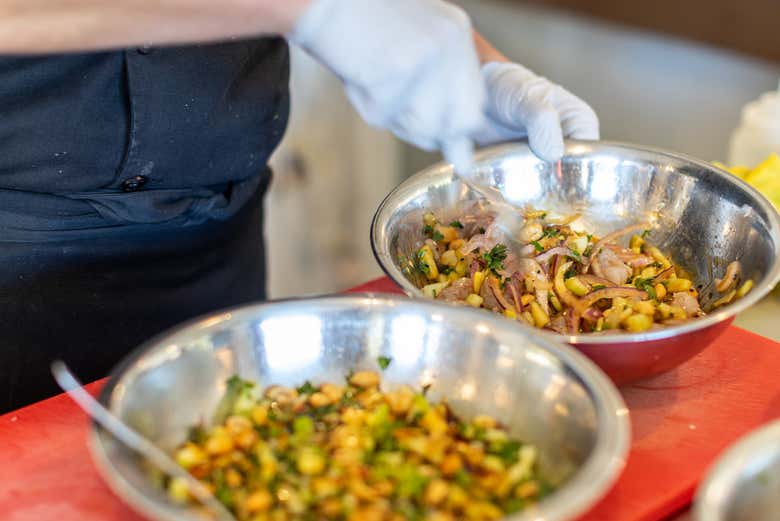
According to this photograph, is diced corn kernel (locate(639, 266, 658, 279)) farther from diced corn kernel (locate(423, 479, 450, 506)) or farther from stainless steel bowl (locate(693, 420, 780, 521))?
diced corn kernel (locate(423, 479, 450, 506))

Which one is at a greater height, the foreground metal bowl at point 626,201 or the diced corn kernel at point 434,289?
the foreground metal bowl at point 626,201

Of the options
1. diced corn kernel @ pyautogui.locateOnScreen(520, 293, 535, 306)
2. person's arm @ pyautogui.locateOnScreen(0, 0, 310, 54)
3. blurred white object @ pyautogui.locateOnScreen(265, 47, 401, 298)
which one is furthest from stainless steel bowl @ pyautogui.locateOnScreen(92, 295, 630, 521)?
blurred white object @ pyautogui.locateOnScreen(265, 47, 401, 298)

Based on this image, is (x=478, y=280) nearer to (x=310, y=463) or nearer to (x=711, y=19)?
(x=310, y=463)

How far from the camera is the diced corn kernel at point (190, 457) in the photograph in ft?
3.17

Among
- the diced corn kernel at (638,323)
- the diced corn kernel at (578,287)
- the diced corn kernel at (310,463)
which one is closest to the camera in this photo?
the diced corn kernel at (310,463)

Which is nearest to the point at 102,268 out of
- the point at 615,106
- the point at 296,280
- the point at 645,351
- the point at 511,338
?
the point at 511,338

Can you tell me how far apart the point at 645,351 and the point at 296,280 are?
7.47 ft

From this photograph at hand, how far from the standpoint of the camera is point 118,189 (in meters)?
1.46

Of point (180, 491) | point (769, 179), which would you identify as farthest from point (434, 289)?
point (769, 179)

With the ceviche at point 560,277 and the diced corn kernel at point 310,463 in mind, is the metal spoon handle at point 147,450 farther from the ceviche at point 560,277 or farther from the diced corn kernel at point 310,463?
the ceviche at point 560,277

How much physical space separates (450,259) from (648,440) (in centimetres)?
41

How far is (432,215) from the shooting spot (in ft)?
4.76

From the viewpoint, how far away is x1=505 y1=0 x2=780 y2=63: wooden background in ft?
9.95

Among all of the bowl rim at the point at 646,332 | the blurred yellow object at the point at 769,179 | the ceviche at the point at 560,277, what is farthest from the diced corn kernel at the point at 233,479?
the blurred yellow object at the point at 769,179
